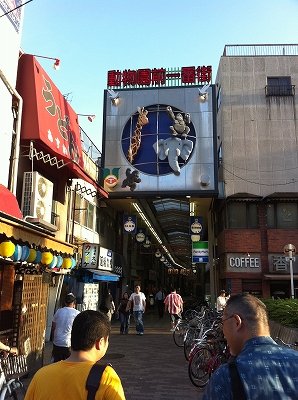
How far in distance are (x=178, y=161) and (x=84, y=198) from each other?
6.25m

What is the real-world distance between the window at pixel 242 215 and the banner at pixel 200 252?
205 centimetres

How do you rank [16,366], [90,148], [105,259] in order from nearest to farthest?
[16,366] → [105,259] → [90,148]

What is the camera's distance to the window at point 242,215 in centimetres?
2267

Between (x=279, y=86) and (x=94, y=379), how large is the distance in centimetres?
2545

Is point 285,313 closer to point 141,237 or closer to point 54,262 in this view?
point 54,262

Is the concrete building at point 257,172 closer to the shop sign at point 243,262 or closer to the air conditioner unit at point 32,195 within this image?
the shop sign at point 243,262

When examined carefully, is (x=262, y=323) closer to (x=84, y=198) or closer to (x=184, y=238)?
(x=84, y=198)

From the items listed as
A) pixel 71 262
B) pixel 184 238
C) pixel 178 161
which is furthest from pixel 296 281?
pixel 184 238

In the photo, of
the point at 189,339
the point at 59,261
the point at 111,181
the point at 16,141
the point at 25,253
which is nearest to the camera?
the point at 25,253

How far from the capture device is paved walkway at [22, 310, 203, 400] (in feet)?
24.7

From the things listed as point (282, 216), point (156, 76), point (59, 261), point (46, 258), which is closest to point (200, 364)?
point (46, 258)

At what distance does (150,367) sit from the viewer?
9.87 meters

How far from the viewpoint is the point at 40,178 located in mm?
12070

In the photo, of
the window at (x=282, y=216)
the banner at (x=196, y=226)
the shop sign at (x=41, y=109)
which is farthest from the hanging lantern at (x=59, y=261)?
the window at (x=282, y=216)
